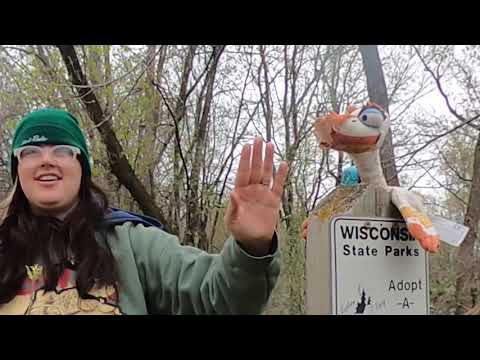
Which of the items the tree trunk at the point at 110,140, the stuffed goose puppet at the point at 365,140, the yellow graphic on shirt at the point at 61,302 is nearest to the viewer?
the yellow graphic on shirt at the point at 61,302

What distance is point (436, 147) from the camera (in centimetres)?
247

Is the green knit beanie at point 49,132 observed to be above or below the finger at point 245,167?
above

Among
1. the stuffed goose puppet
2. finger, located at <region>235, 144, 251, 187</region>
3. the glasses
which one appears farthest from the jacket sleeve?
the stuffed goose puppet

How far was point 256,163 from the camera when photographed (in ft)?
3.81

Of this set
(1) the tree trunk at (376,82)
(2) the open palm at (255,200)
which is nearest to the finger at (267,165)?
(2) the open palm at (255,200)

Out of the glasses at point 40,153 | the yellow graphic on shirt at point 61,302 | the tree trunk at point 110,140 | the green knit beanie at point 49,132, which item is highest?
the tree trunk at point 110,140

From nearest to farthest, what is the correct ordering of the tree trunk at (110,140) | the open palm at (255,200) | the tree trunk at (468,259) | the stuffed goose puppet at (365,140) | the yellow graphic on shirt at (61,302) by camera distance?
the open palm at (255,200), the yellow graphic on shirt at (61,302), the stuffed goose puppet at (365,140), the tree trunk at (110,140), the tree trunk at (468,259)

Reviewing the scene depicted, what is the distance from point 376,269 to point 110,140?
1.23 m

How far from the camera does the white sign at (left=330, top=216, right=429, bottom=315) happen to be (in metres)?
1.33

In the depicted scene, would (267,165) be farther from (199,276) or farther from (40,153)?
(40,153)

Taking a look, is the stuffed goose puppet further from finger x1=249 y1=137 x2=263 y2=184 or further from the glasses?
the glasses

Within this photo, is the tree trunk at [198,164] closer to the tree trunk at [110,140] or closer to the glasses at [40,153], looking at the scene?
the tree trunk at [110,140]

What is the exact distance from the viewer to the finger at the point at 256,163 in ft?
3.81
